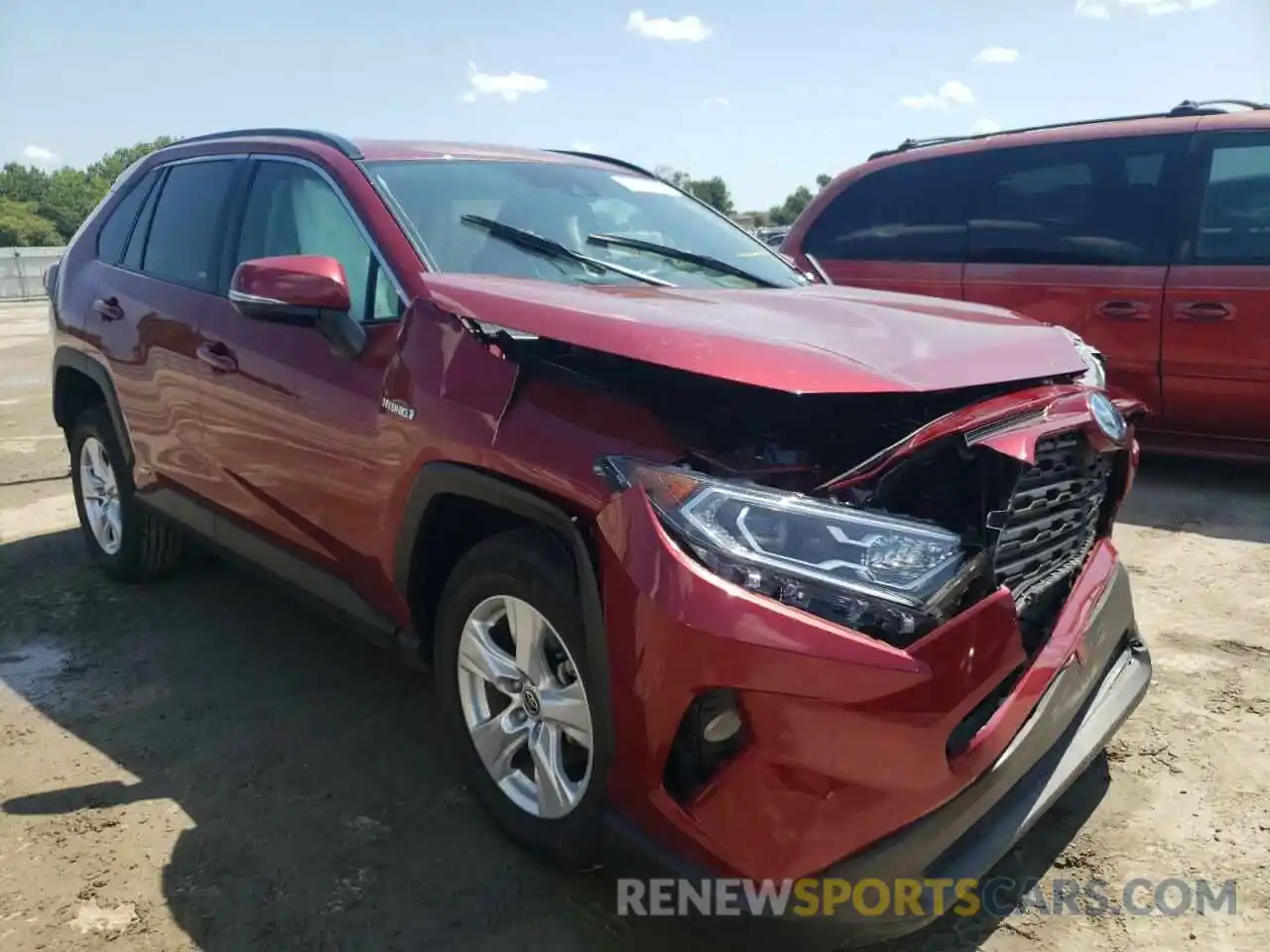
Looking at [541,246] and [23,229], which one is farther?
[23,229]

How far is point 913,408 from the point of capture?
2.24m

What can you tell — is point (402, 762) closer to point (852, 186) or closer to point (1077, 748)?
point (1077, 748)

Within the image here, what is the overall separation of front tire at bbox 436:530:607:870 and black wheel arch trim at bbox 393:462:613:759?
30 millimetres

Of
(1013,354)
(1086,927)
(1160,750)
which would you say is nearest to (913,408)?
(1013,354)

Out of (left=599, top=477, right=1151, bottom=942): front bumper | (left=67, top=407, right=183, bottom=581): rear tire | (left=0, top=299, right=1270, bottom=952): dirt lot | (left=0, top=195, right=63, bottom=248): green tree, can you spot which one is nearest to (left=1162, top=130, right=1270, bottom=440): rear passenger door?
(left=0, top=299, right=1270, bottom=952): dirt lot

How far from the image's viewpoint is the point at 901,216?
6.54m

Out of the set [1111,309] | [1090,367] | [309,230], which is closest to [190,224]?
[309,230]

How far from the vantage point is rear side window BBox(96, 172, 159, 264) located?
4496 mm

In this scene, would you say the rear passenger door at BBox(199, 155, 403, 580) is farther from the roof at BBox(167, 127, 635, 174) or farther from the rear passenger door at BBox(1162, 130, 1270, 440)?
the rear passenger door at BBox(1162, 130, 1270, 440)

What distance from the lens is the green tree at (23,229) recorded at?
68.6 m

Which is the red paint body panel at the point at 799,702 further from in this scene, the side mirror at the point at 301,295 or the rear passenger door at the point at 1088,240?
the rear passenger door at the point at 1088,240

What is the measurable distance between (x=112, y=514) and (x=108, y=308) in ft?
3.12

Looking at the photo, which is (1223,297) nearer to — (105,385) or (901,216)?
(901,216)

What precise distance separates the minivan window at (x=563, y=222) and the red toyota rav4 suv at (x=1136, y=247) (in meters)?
2.18
